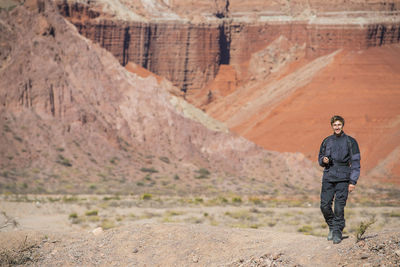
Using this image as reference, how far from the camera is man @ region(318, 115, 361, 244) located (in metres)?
10.4

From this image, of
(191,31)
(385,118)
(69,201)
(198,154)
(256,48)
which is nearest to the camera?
(69,201)

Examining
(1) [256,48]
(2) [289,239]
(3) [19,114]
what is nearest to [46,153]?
(3) [19,114]

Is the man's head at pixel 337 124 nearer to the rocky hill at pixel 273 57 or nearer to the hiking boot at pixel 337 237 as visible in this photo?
the hiking boot at pixel 337 237

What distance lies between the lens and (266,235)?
12.9 m

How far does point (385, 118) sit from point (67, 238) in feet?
114

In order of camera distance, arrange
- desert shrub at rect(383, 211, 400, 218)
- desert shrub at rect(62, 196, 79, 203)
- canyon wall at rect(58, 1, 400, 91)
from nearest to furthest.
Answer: desert shrub at rect(383, 211, 400, 218)
desert shrub at rect(62, 196, 79, 203)
canyon wall at rect(58, 1, 400, 91)

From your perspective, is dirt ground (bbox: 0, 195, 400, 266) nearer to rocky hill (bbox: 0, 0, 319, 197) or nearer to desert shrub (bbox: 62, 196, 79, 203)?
desert shrub (bbox: 62, 196, 79, 203)

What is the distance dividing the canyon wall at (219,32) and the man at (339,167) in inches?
1989

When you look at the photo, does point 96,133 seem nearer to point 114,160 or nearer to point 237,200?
point 114,160

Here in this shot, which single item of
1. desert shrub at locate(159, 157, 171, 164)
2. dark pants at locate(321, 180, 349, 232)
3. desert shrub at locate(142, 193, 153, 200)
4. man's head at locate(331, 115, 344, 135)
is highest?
man's head at locate(331, 115, 344, 135)

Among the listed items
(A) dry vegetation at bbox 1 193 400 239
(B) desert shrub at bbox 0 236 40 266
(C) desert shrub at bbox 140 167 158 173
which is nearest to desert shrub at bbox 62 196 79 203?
(A) dry vegetation at bbox 1 193 400 239

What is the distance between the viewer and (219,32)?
234 ft

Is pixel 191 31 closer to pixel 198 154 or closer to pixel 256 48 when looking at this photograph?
pixel 256 48

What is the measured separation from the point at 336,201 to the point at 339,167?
517 millimetres
